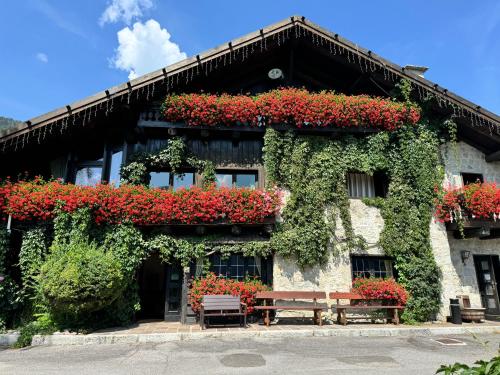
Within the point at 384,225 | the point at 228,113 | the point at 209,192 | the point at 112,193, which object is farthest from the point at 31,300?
the point at 384,225

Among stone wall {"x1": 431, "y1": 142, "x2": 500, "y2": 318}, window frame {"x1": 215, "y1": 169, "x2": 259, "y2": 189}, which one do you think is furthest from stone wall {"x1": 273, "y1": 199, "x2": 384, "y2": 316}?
window frame {"x1": 215, "y1": 169, "x2": 259, "y2": 189}

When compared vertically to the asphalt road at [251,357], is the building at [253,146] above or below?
above

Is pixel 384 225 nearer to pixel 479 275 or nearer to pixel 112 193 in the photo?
pixel 479 275

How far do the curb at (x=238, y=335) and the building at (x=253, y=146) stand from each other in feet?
6.75

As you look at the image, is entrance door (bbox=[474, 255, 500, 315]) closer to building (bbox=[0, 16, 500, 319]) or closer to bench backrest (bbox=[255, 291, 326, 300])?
building (bbox=[0, 16, 500, 319])

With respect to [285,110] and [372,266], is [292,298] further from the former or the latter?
[285,110]

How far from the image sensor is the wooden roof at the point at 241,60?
36.1 ft

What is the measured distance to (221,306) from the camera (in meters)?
9.82

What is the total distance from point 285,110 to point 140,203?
5572 millimetres

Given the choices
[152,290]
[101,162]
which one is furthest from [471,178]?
[101,162]

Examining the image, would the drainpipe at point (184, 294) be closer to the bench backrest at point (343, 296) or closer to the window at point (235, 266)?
the window at point (235, 266)

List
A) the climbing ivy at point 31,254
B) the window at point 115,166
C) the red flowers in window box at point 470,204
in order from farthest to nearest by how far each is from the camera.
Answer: the window at point 115,166 < the red flowers in window box at point 470,204 < the climbing ivy at point 31,254

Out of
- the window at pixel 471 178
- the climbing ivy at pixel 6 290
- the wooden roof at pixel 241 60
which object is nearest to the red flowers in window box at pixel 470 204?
the window at pixel 471 178

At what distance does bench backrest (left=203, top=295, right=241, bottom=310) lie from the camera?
32.1ft
